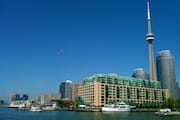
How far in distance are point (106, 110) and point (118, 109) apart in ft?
28.7

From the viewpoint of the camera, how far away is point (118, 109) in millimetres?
184000

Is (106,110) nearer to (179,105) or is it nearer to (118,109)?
(118,109)

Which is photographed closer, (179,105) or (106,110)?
(106,110)

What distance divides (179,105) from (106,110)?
59.5 metres

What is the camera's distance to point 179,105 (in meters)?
199

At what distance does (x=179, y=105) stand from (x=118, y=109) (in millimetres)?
50848

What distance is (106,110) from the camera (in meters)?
183

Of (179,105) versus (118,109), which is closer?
(118,109)

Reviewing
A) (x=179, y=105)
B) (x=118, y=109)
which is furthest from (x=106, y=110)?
(x=179, y=105)
